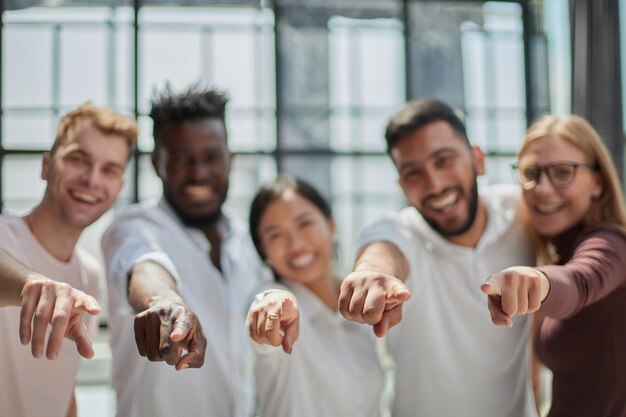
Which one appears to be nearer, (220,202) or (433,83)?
(220,202)

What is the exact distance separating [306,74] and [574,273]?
2081 millimetres

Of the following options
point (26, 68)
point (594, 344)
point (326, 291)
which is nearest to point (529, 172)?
point (594, 344)

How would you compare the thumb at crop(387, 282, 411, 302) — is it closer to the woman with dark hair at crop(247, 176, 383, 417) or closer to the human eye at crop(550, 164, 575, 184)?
the woman with dark hair at crop(247, 176, 383, 417)

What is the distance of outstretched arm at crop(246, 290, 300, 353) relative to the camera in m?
1.30

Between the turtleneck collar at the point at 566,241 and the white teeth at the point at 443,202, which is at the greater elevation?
the white teeth at the point at 443,202

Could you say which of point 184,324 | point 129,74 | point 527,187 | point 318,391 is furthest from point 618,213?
point 129,74

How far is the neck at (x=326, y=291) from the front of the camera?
1.82 metres

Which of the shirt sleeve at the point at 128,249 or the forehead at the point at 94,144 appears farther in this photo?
the forehead at the point at 94,144

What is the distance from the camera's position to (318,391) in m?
1.66

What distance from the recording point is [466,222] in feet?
5.79

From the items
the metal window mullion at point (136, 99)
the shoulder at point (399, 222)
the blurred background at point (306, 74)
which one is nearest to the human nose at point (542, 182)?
the shoulder at point (399, 222)

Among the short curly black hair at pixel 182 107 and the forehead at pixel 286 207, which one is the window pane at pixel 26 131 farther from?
the forehead at pixel 286 207

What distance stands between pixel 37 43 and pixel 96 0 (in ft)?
1.09

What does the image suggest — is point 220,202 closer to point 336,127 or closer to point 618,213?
point 618,213
